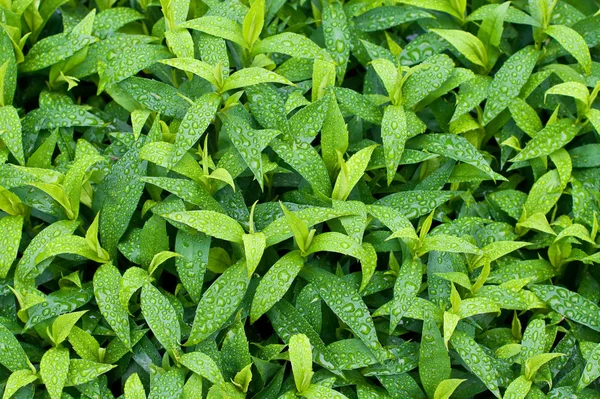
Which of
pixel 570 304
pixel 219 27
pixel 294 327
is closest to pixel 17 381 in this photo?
pixel 294 327

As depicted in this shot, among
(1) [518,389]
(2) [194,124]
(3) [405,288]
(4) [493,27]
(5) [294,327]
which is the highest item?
(4) [493,27]

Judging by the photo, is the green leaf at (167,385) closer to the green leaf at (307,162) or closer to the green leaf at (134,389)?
the green leaf at (134,389)

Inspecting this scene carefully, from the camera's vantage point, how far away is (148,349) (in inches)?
89.3

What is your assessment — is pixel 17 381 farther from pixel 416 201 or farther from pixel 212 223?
pixel 416 201

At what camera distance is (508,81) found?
8.73 feet

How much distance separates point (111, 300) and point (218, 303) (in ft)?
1.13

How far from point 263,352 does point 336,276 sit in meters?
A: 0.34

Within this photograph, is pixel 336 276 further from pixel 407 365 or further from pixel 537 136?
pixel 537 136

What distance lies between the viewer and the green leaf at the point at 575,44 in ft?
8.56

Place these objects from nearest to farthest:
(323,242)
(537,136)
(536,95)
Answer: (323,242) < (537,136) < (536,95)

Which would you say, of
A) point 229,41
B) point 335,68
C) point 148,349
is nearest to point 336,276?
point 148,349

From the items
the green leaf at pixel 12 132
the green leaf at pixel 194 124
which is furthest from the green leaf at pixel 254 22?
the green leaf at pixel 12 132

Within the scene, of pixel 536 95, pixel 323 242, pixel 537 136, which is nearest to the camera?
pixel 323 242

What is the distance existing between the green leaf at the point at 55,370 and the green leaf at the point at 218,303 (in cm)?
38
